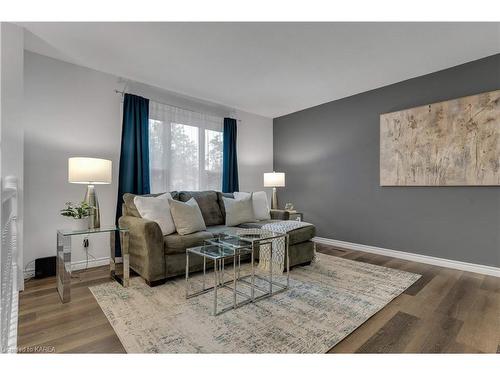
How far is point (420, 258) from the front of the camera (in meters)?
3.29

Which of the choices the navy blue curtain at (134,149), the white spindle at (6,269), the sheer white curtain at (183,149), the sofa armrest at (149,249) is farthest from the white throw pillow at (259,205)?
the white spindle at (6,269)

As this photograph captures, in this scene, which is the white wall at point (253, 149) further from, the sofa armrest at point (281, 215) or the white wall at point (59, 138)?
the white wall at point (59, 138)

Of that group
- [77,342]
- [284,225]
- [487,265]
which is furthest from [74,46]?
[487,265]

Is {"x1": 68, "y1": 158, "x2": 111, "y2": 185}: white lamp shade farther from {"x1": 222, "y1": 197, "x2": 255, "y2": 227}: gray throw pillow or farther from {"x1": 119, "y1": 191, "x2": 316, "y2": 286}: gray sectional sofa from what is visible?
{"x1": 222, "y1": 197, "x2": 255, "y2": 227}: gray throw pillow

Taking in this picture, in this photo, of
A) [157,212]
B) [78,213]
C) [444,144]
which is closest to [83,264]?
[78,213]

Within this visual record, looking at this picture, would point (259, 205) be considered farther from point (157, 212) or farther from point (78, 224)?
point (78, 224)

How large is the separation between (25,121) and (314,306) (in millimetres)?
3400

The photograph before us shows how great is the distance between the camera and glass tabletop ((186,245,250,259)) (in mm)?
2053

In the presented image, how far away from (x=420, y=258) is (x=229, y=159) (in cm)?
311

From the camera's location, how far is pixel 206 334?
168 cm

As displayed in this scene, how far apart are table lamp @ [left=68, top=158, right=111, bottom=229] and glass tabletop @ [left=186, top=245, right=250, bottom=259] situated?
1.17 m

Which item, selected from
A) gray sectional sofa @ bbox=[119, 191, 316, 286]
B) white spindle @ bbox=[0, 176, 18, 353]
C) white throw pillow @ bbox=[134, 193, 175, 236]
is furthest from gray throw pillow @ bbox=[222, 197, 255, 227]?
white spindle @ bbox=[0, 176, 18, 353]

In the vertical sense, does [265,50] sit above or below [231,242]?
above
